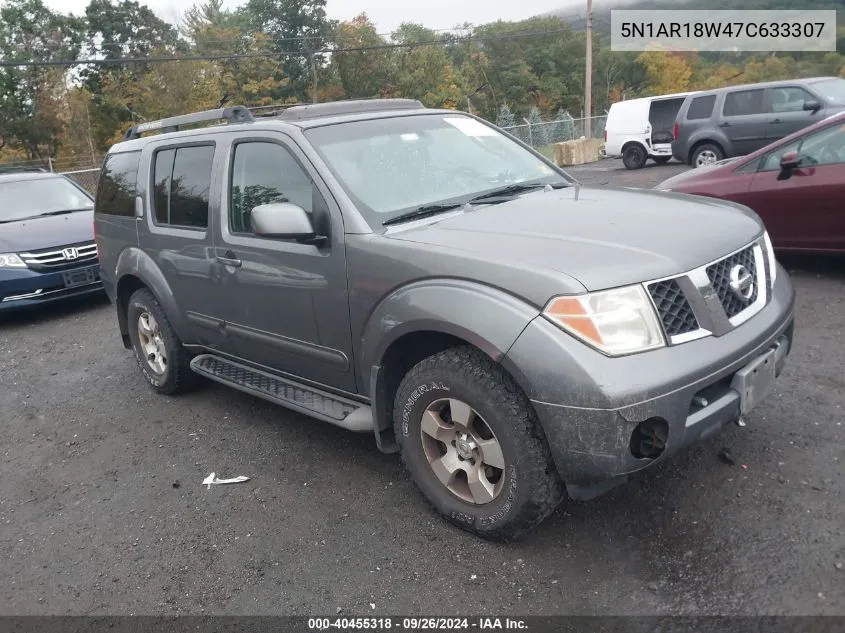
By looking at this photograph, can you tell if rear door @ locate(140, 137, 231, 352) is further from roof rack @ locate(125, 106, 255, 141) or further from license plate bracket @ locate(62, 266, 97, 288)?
license plate bracket @ locate(62, 266, 97, 288)

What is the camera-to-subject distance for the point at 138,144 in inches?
203

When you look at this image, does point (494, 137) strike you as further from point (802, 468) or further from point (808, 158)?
point (808, 158)

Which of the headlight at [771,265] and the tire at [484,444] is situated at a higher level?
the headlight at [771,265]

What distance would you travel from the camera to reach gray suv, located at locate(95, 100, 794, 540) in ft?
8.50

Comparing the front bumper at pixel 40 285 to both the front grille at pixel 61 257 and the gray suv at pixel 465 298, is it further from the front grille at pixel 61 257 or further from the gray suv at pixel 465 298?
the gray suv at pixel 465 298

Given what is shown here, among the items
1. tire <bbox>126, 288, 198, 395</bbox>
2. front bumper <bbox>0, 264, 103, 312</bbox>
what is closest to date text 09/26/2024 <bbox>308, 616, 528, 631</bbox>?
tire <bbox>126, 288, 198, 395</bbox>

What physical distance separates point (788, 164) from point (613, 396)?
190 inches

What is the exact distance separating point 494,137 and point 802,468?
2479 millimetres

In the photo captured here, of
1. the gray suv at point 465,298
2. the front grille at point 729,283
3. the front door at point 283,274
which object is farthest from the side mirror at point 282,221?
the front grille at point 729,283

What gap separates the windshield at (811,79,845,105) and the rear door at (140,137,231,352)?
1249 cm

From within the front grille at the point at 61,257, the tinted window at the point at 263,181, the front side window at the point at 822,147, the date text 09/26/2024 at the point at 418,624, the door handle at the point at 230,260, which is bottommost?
the date text 09/26/2024 at the point at 418,624

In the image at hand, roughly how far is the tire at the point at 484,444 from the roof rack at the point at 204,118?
2084mm

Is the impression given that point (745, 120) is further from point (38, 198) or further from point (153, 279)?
point (153, 279)

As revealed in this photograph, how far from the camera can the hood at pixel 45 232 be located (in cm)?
785
